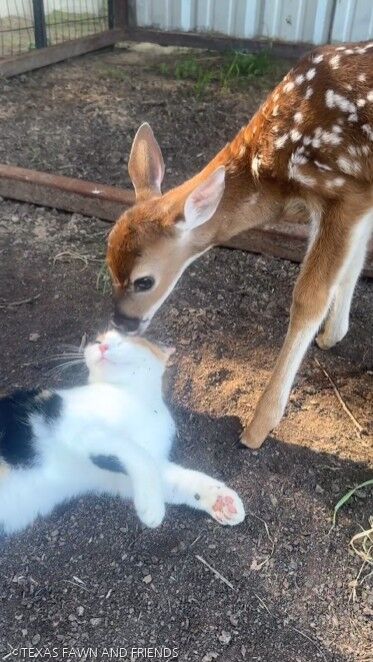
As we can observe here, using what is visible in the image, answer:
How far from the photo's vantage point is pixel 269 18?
21.5 feet

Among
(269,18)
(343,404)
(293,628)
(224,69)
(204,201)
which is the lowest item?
(293,628)

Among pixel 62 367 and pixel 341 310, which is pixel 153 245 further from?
pixel 341 310

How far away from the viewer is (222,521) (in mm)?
2414

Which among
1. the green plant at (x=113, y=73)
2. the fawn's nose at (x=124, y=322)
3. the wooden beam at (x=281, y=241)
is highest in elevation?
the green plant at (x=113, y=73)

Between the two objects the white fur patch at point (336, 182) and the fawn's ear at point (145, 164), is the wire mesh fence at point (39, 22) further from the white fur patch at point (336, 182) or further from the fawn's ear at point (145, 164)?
the white fur patch at point (336, 182)

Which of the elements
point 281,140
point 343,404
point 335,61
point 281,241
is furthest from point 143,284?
point 281,241

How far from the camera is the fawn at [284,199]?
2.63 meters

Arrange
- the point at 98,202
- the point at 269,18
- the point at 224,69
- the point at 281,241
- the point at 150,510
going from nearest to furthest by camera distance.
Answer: the point at 150,510
the point at 281,241
the point at 98,202
the point at 224,69
the point at 269,18

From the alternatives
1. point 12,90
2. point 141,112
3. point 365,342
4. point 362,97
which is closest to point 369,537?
point 365,342

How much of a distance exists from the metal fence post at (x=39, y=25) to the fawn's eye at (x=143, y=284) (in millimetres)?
4391

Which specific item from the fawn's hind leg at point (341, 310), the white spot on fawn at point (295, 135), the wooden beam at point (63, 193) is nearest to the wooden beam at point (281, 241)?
the fawn's hind leg at point (341, 310)

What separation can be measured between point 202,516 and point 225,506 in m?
0.11

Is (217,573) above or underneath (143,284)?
underneath

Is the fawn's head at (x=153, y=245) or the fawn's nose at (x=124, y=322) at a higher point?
the fawn's head at (x=153, y=245)
